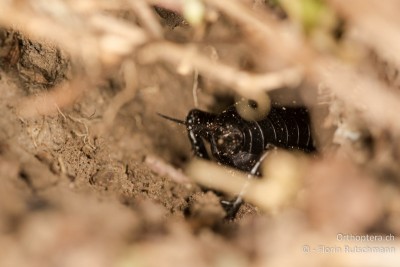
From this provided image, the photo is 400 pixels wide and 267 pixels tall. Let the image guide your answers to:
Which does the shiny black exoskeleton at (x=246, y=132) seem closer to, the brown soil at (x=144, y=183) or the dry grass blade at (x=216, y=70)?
the brown soil at (x=144, y=183)

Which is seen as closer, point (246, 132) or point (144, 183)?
point (144, 183)

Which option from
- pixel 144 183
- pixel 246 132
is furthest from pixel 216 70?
pixel 144 183

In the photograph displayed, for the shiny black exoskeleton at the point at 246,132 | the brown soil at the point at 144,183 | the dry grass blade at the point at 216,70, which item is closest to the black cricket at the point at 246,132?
the shiny black exoskeleton at the point at 246,132

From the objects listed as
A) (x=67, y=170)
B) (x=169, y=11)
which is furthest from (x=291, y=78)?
(x=67, y=170)

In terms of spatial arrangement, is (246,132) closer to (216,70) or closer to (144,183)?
(216,70)

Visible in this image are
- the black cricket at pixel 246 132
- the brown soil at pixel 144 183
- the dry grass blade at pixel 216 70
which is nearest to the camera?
the brown soil at pixel 144 183

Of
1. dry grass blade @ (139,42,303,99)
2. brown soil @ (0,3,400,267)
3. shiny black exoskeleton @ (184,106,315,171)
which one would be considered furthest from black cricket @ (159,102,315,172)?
dry grass blade @ (139,42,303,99)

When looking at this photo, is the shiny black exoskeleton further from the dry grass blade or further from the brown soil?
the dry grass blade

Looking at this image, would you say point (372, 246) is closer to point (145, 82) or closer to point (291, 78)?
point (291, 78)

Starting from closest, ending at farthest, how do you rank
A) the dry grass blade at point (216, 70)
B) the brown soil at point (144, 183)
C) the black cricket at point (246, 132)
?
the brown soil at point (144, 183) → the dry grass blade at point (216, 70) → the black cricket at point (246, 132)
